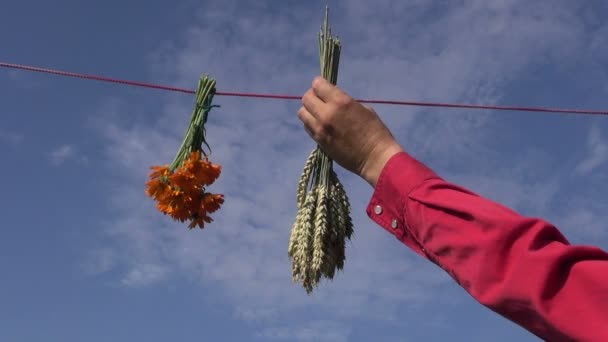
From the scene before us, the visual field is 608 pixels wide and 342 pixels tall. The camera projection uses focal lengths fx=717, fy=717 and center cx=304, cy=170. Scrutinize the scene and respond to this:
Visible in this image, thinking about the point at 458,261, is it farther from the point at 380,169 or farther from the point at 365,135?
the point at 365,135

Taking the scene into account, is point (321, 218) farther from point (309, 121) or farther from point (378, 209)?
point (378, 209)

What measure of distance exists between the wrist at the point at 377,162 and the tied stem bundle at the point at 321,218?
1163mm

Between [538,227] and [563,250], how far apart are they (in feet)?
0.29

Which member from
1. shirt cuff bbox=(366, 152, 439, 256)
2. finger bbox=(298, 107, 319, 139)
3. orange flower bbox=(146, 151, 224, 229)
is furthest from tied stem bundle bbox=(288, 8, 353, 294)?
shirt cuff bbox=(366, 152, 439, 256)

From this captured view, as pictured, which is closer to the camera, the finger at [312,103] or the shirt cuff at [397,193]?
the shirt cuff at [397,193]

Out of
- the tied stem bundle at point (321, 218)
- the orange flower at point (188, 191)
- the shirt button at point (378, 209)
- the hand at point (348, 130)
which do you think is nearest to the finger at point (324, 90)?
the hand at point (348, 130)

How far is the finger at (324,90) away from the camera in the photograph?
2467 millimetres

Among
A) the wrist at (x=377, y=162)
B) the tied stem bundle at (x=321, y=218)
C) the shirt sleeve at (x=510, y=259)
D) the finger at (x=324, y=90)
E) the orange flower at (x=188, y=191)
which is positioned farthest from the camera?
the orange flower at (x=188, y=191)

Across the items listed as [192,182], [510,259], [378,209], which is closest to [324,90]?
[378,209]

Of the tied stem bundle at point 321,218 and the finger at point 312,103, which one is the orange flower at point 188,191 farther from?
the finger at point 312,103

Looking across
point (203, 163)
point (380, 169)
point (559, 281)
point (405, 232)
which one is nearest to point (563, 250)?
point (559, 281)

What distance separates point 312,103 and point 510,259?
96 cm

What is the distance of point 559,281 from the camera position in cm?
176

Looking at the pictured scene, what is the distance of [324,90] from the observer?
2484 mm
